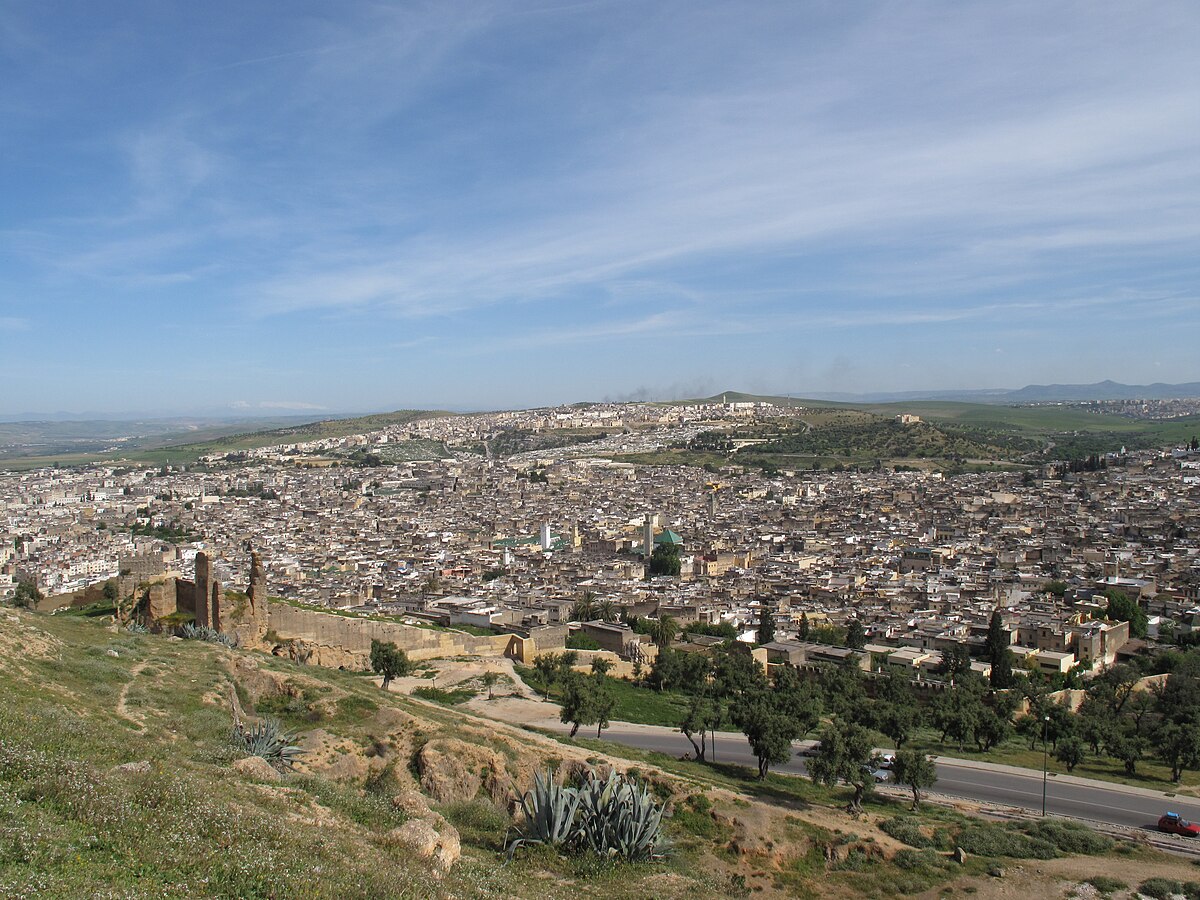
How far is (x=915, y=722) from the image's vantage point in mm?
21953

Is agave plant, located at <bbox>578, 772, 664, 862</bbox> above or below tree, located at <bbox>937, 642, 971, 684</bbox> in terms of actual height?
above

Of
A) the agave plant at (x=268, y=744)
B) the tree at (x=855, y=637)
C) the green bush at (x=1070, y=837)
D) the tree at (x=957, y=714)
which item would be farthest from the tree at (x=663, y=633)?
the agave plant at (x=268, y=744)

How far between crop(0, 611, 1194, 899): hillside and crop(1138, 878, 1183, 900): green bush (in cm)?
71

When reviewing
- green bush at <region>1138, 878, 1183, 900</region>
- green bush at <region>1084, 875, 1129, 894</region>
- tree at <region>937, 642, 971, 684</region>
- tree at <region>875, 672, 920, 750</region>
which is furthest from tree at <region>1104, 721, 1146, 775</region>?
green bush at <region>1084, 875, 1129, 894</region>

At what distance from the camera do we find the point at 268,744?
9.44 meters

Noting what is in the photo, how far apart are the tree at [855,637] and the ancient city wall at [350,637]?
48.9ft

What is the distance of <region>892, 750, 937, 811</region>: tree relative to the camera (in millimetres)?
15867

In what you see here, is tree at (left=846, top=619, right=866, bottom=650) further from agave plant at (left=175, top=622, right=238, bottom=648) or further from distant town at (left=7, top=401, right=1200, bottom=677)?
agave plant at (left=175, top=622, right=238, bottom=648)

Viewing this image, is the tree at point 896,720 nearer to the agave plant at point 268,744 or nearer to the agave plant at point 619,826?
the agave plant at point 619,826

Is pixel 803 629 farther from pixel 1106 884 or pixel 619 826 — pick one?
pixel 619 826

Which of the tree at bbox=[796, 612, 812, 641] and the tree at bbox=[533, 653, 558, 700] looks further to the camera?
the tree at bbox=[796, 612, 812, 641]

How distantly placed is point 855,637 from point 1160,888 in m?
22.8

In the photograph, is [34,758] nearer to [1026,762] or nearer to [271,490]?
[1026,762]

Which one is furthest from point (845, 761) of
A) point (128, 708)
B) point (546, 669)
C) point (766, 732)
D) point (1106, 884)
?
point (128, 708)
